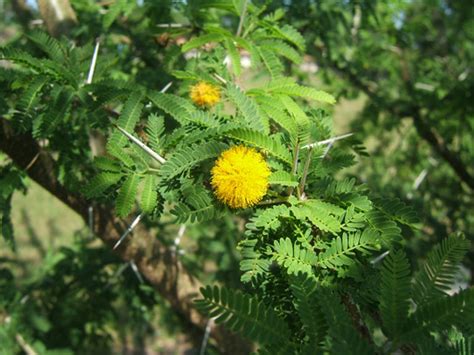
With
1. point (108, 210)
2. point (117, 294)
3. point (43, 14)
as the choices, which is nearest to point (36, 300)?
point (117, 294)

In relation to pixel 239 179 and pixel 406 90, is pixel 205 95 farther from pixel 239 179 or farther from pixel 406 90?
pixel 406 90

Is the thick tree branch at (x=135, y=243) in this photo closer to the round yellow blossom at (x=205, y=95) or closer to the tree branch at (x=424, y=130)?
the round yellow blossom at (x=205, y=95)

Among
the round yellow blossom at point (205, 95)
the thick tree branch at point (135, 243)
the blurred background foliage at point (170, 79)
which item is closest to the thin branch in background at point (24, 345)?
the blurred background foliage at point (170, 79)

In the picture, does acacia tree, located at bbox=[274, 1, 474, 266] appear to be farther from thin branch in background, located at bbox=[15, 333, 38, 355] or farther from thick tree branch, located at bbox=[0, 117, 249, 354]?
thin branch in background, located at bbox=[15, 333, 38, 355]

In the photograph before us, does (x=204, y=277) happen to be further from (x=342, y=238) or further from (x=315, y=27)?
(x=342, y=238)

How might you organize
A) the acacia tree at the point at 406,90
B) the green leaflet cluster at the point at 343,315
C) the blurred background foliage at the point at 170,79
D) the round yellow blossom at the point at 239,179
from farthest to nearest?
the acacia tree at the point at 406,90
the blurred background foliage at the point at 170,79
the round yellow blossom at the point at 239,179
the green leaflet cluster at the point at 343,315
